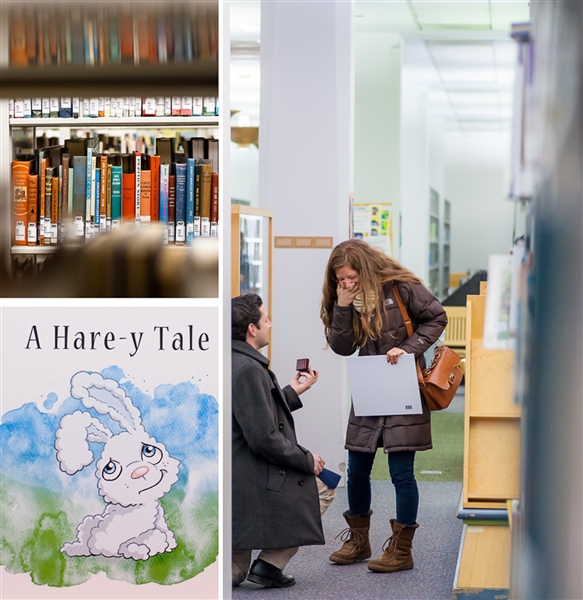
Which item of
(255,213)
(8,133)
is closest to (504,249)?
(255,213)

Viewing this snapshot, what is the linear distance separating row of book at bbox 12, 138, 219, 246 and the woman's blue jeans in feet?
4.46

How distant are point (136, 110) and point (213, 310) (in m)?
0.72

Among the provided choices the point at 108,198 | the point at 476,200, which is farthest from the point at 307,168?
the point at 476,200

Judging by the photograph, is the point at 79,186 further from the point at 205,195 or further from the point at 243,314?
the point at 243,314

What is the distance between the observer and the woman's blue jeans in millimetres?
3721

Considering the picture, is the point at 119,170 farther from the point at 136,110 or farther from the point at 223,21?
the point at 223,21

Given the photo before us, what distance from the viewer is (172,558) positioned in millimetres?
2543

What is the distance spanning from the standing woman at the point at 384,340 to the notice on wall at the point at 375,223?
4925mm

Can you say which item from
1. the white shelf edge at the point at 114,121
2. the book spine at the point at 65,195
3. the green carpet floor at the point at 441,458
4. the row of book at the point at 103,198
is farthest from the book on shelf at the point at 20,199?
the green carpet floor at the point at 441,458

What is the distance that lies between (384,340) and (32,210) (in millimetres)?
1528

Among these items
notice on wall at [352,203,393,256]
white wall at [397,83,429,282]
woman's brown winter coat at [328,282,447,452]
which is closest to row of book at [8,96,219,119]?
woman's brown winter coat at [328,282,447,452]

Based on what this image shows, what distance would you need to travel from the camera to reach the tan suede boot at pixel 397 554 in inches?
148

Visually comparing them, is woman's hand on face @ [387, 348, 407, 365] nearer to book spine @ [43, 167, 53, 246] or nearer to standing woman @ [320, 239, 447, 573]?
standing woman @ [320, 239, 447, 573]

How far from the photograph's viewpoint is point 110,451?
2.54m
